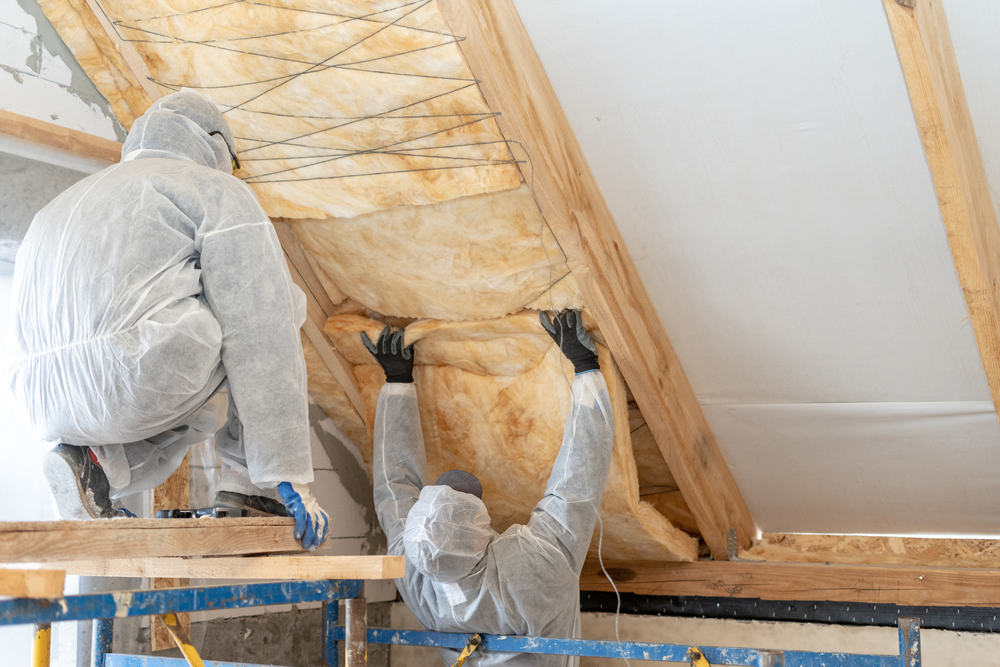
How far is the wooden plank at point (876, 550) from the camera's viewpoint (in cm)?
291

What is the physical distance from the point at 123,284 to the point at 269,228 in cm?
33

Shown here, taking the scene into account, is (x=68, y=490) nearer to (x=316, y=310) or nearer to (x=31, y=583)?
(x=31, y=583)

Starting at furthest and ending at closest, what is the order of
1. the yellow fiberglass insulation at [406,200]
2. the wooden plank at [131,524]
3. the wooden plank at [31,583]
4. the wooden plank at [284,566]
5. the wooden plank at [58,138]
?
the wooden plank at [58,138], the yellow fiberglass insulation at [406,200], the wooden plank at [284,566], the wooden plank at [131,524], the wooden plank at [31,583]

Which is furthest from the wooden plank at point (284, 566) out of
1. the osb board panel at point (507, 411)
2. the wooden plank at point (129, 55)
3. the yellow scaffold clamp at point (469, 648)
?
the wooden plank at point (129, 55)

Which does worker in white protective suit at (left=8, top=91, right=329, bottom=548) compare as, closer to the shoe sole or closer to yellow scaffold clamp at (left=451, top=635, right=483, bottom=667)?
the shoe sole

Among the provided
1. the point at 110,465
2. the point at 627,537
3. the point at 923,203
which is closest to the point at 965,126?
the point at 923,203

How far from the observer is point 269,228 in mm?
1795

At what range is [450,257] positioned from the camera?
8.55 feet

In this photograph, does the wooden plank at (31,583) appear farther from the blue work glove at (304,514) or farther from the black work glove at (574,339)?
the black work glove at (574,339)

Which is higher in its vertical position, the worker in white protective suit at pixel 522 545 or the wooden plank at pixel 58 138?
the wooden plank at pixel 58 138

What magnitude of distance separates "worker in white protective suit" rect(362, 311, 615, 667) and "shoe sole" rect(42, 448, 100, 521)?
2.94 ft

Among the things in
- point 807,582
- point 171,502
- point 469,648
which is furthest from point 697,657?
point 171,502

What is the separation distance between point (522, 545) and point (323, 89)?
1460mm

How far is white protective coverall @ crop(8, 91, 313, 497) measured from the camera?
1.59m
